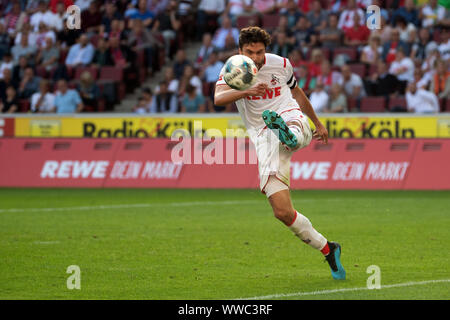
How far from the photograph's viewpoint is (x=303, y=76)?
2159 centimetres

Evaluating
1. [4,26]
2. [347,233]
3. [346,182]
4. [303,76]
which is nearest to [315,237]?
[347,233]

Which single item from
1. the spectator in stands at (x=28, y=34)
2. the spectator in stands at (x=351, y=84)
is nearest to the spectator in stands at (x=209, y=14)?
the spectator in stands at (x=28, y=34)

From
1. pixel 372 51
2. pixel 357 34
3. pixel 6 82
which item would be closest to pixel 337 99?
pixel 372 51

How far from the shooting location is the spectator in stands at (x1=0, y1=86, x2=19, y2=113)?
24188 mm

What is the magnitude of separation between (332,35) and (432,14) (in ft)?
8.47

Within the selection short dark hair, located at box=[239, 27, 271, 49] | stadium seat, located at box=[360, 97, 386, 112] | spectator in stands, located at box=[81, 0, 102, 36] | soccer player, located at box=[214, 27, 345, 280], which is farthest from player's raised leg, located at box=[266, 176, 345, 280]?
spectator in stands, located at box=[81, 0, 102, 36]

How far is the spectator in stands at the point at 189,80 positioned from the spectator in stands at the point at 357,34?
13.0 feet

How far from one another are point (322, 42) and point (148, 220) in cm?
1103

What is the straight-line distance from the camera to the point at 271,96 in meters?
8.85

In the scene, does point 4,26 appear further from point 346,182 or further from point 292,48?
point 346,182

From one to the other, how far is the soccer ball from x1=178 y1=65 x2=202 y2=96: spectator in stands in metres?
14.3

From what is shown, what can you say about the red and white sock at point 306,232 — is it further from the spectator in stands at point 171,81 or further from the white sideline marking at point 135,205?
the spectator in stands at point 171,81

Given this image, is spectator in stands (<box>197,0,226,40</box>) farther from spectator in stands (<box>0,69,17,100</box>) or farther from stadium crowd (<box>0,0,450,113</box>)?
spectator in stands (<box>0,69,17,100</box>)

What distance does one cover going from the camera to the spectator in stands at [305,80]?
21531 mm
